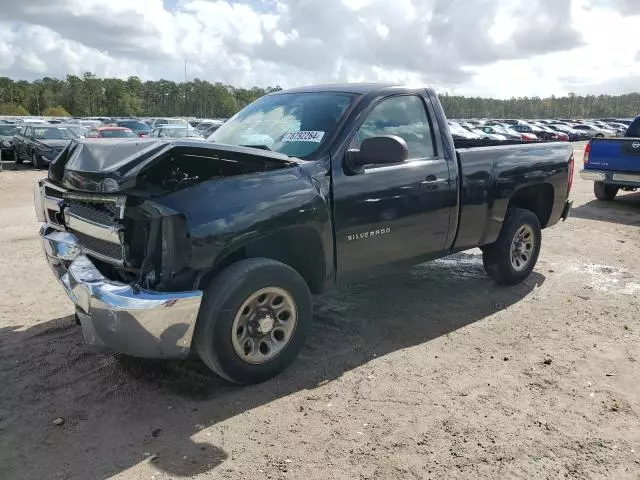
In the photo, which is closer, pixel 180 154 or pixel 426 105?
pixel 180 154

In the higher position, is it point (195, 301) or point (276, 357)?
point (195, 301)

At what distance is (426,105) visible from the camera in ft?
15.6

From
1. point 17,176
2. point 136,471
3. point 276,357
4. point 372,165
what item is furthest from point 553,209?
point 17,176

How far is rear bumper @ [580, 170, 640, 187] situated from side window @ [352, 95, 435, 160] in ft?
25.2

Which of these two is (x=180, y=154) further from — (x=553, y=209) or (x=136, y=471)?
(x=553, y=209)

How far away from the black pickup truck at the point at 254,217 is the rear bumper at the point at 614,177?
23.1 feet

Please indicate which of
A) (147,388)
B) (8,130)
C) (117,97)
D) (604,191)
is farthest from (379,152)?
(117,97)

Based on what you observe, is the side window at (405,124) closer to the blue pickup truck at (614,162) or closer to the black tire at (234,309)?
the black tire at (234,309)

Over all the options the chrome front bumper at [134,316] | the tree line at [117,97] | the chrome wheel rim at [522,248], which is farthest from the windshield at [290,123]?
the tree line at [117,97]

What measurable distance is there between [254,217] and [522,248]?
3558 mm

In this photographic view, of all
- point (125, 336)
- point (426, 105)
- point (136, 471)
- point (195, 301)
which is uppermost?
point (426, 105)

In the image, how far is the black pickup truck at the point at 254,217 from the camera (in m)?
3.15

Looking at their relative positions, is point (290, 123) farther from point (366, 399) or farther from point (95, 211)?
point (366, 399)

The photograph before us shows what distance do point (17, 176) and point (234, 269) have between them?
1641cm
